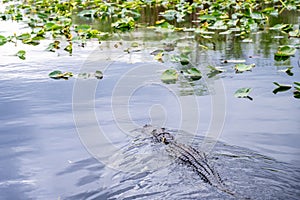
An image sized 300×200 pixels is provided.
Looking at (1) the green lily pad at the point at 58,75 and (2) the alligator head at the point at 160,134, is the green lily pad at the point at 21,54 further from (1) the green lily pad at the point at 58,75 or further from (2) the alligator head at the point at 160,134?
(2) the alligator head at the point at 160,134

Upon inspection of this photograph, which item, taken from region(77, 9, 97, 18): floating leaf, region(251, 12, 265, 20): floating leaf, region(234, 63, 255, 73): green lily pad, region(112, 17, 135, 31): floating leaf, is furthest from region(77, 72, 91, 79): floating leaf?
region(77, 9, 97, 18): floating leaf

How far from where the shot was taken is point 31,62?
5902 mm

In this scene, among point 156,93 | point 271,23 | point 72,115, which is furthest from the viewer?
point 271,23

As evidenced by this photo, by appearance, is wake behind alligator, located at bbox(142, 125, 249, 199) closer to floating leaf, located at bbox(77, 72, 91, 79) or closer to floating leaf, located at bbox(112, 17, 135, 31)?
floating leaf, located at bbox(77, 72, 91, 79)

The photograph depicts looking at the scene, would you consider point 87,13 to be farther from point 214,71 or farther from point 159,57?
point 214,71

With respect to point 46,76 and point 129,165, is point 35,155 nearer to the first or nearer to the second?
point 129,165

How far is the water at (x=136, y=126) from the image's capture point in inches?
104

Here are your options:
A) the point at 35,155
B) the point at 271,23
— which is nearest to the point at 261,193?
the point at 35,155

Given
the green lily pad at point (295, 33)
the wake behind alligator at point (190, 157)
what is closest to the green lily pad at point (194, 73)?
the wake behind alligator at point (190, 157)

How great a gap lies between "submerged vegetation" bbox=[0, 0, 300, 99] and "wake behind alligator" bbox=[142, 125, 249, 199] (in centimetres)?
121

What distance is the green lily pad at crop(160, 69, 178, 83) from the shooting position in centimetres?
481

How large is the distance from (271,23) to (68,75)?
14.1ft

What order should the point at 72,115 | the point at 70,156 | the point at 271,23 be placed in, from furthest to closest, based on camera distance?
1. the point at 271,23
2. the point at 72,115
3. the point at 70,156

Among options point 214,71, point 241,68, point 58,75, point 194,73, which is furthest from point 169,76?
point 58,75
